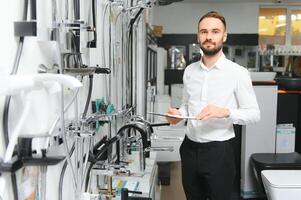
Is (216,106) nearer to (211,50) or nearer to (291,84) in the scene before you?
(211,50)

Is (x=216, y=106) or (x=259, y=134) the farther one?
(x=259, y=134)

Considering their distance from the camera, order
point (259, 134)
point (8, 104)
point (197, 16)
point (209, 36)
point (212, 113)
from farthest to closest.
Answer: point (197, 16) < point (259, 134) < point (209, 36) < point (212, 113) < point (8, 104)

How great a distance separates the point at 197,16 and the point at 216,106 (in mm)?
5352

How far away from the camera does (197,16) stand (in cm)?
699

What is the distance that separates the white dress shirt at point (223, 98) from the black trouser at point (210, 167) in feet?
0.18

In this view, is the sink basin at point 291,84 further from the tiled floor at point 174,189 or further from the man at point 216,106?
the man at point 216,106

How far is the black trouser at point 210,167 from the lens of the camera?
6.52 feet

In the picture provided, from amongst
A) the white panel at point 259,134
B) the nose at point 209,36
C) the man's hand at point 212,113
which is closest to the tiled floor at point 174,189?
the white panel at point 259,134

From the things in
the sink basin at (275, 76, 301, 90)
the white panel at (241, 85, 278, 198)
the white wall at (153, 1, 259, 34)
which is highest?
the white wall at (153, 1, 259, 34)

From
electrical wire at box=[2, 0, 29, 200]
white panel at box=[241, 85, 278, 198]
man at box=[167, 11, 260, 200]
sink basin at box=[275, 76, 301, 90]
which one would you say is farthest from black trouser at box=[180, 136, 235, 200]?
sink basin at box=[275, 76, 301, 90]

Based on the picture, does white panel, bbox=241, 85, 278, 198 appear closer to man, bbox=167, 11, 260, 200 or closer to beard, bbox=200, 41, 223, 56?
man, bbox=167, 11, 260, 200

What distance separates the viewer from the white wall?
6926 millimetres

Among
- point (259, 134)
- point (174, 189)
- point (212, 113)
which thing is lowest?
point (174, 189)

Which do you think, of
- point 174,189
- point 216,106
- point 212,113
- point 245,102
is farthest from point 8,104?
point 174,189
